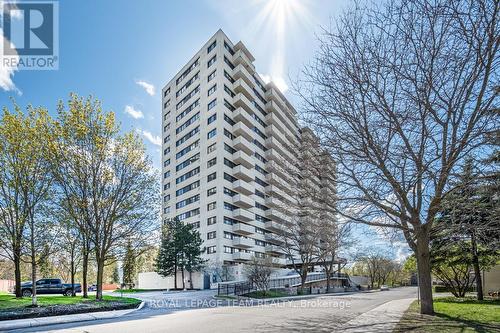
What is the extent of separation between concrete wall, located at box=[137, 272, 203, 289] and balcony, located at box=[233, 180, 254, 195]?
1611 cm

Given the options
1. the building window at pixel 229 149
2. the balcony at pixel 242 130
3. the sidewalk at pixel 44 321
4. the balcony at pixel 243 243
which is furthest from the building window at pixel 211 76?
the sidewalk at pixel 44 321

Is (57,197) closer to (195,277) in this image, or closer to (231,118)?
(195,277)

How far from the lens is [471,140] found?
32.4ft

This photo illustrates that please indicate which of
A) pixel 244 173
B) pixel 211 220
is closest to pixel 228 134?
pixel 244 173

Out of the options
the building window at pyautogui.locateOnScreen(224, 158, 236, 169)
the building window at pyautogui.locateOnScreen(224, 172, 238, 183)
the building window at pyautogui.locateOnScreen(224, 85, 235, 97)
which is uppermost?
the building window at pyautogui.locateOnScreen(224, 85, 235, 97)

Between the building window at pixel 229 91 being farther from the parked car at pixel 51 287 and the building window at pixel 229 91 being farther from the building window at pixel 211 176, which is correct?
the parked car at pixel 51 287

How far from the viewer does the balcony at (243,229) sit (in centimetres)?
6000

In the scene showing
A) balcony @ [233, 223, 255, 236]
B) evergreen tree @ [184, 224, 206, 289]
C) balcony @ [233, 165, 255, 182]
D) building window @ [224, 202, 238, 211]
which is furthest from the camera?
balcony @ [233, 165, 255, 182]

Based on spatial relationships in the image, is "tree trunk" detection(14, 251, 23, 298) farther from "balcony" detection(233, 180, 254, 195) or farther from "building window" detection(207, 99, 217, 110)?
"building window" detection(207, 99, 217, 110)

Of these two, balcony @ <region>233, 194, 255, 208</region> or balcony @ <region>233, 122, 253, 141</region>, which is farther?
balcony @ <region>233, 122, 253, 141</region>

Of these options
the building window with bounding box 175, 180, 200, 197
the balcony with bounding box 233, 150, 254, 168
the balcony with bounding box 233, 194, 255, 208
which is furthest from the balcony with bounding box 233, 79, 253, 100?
the balcony with bounding box 233, 194, 255, 208

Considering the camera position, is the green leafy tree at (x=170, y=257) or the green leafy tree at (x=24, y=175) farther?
the green leafy tree at (x=170, y=257)

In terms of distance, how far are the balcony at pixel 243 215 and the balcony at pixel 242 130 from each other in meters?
14.0

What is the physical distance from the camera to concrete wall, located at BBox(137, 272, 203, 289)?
5238cm
